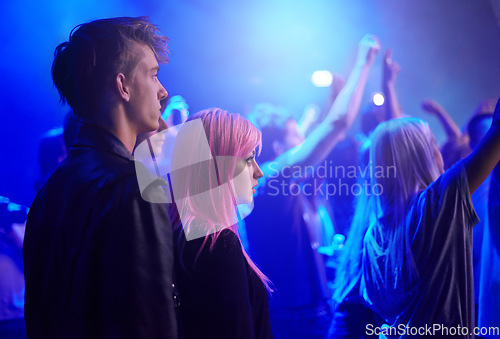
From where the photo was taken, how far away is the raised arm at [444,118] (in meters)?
2.46

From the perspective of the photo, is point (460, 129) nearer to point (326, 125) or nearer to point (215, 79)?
point (326, 125)

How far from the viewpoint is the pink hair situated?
143cm

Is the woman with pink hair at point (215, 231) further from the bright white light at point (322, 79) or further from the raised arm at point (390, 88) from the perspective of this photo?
the raised arm at point (390, 88)

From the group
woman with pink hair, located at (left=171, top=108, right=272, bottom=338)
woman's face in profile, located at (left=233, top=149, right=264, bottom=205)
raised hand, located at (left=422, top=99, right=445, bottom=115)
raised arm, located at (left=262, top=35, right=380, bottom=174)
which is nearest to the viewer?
woman with pink hair, located at (left=171, top=108, right=272, bottom=338)

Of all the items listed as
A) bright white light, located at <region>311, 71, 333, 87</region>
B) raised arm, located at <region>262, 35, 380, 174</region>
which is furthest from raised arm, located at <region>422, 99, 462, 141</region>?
bright white light, located at <region>311, 71, 333, 87</region>

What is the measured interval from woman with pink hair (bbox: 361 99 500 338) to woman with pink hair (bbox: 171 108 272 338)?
38.9 inches

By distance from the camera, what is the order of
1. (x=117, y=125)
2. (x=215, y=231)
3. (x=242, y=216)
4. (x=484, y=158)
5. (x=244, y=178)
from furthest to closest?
(x=242, y=216), (x=484, y=158), (x=244, y=178), (x=117, y=125), (x=215, y=231)

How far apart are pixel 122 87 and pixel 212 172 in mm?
453

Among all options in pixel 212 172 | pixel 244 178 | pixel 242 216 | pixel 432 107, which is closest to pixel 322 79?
pixel 432 107

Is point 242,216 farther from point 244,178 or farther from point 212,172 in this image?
point 212,172

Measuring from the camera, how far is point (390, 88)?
8.04ft

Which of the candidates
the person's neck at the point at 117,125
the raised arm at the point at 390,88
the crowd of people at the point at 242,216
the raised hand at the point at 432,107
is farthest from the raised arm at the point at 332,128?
the person's neck at the point at 117,125

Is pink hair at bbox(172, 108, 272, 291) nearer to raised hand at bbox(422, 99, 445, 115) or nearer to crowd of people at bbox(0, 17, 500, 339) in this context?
crowd of people at bbox(0, 17, 500, 339)

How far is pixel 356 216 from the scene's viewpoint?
7.77ft
